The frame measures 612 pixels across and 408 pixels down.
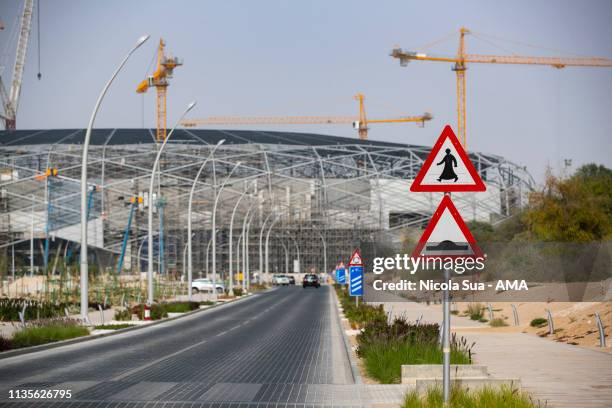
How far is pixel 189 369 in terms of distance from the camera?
18.1 meters

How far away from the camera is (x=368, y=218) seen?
121 meters

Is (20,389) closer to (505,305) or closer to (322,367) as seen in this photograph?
(322,367)

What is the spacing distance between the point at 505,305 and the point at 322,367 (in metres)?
26.4

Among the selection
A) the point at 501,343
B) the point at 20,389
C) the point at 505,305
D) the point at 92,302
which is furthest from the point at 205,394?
the point at 92,302

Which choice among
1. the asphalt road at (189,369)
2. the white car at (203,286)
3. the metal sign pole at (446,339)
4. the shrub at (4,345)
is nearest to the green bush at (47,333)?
the shrub at (4,345)

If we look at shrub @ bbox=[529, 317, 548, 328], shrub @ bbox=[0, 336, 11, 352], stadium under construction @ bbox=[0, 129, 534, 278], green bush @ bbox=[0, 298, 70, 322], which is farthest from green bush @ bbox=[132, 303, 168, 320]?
stadium under construction @ bbox=[0, 129, 534, 278]

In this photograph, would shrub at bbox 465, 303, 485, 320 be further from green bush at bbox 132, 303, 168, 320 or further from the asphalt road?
green bush at bbox 132, 303, 168, 320

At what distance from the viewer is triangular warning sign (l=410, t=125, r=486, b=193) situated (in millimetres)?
9602

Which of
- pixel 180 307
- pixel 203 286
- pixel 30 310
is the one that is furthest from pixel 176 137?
pixel 30 310

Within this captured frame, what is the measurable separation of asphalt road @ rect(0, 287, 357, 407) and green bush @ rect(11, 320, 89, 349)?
69cm

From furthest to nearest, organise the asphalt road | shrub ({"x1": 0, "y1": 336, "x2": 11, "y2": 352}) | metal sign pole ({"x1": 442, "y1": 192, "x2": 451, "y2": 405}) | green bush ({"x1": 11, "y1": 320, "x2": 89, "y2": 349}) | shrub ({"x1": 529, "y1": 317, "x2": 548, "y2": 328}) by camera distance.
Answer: shrub ({"x1": 529, "y1": 317, "x2": 548, "y2": 328}), green bush ({"x1": 11, "y1": 320, "x2": 89, "y2": 349}), shrub ({"x1": 0, "y1": 336, "x2": 11, "y2": 352}), the asphalt road, metal sign pole ({"x1": 442, "y1": 192, "x2": 451, "y2": 405})

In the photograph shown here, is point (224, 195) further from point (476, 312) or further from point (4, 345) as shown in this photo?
point (4, 345)

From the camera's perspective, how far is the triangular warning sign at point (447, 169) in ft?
31.5

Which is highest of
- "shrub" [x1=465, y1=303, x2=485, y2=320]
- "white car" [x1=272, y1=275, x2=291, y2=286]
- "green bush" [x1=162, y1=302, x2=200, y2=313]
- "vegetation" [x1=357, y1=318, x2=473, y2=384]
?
"vegetation" [x1=357, y1=318, x2=473, y2=384]
